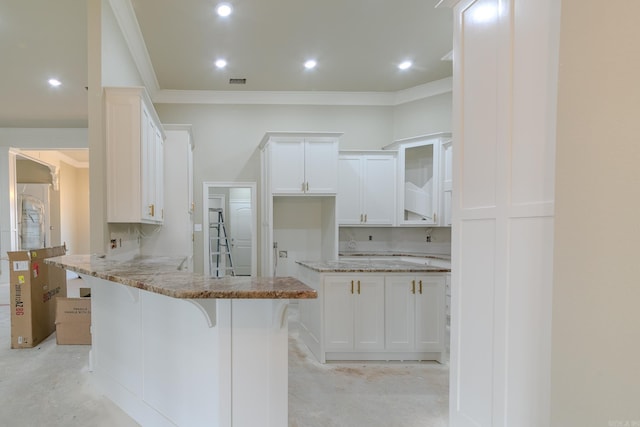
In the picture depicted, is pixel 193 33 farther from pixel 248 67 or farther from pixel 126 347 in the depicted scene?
pixel 126 347

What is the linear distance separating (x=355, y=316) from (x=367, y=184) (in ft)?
8.47

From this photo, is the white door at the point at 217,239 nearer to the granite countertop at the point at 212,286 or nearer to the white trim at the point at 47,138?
the white trim at the point at 47,138

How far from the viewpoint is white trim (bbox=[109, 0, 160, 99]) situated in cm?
307

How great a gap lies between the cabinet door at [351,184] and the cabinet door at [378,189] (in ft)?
0.28

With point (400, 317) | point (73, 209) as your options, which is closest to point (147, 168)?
point (400, 317)

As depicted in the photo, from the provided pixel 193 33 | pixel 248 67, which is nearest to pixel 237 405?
pixel 193 33

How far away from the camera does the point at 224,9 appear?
3.26 metres

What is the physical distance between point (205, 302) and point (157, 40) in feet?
12.5

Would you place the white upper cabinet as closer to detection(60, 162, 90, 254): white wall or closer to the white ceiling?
the white ceiling

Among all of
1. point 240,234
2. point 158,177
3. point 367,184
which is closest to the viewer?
point 158,177

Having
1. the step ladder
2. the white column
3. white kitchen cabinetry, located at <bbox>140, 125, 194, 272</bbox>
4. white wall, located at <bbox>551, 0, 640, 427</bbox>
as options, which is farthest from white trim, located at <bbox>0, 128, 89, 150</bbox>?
white wall, located at <bbox>551, 0, 640, 427</bbox>

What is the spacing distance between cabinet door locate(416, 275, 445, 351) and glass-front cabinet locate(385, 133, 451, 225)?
1868mm

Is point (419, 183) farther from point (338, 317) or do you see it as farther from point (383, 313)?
point (338, 317)

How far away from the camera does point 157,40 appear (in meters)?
3.78
